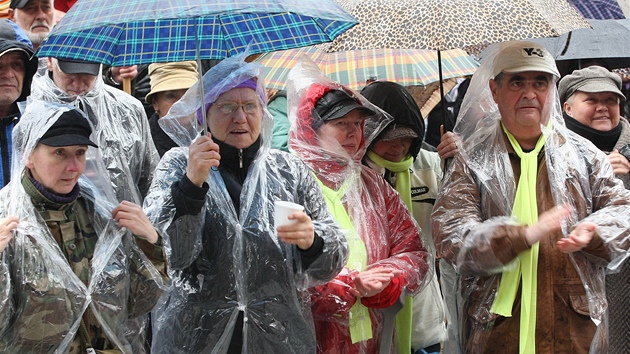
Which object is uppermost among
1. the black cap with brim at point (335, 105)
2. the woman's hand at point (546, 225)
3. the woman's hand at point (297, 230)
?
the black cap with brim at point (335, 105)

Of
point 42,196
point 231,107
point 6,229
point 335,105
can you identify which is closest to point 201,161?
point 231,107

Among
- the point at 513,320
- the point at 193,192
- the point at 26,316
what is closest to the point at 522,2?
the point at 513,320

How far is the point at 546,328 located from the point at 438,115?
311 cm

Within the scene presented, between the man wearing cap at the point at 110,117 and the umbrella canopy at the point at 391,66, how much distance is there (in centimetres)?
98

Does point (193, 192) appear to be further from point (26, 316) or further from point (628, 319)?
point (628, 319)

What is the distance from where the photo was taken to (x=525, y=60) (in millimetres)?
3900

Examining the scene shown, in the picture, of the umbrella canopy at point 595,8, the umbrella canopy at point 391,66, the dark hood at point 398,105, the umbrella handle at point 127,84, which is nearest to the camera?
the dark hood at point 398,105

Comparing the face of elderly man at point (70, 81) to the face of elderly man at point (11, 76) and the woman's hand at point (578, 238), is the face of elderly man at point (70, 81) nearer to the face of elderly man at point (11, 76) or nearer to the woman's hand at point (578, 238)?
the face of elderly man at point (11, 76)

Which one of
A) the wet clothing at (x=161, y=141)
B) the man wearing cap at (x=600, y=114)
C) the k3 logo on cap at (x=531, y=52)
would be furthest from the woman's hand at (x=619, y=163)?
the wet clothing at (x=161, y=141)

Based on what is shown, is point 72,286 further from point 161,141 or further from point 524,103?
point 524,103

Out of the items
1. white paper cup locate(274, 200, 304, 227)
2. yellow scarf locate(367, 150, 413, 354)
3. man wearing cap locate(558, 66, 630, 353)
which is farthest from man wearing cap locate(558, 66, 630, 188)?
white paper cup locate(274, 200, 304, 227)

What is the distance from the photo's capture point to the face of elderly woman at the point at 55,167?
318 centimetres

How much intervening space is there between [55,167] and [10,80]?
977mm

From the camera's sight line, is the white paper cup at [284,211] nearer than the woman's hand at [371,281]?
Yes
